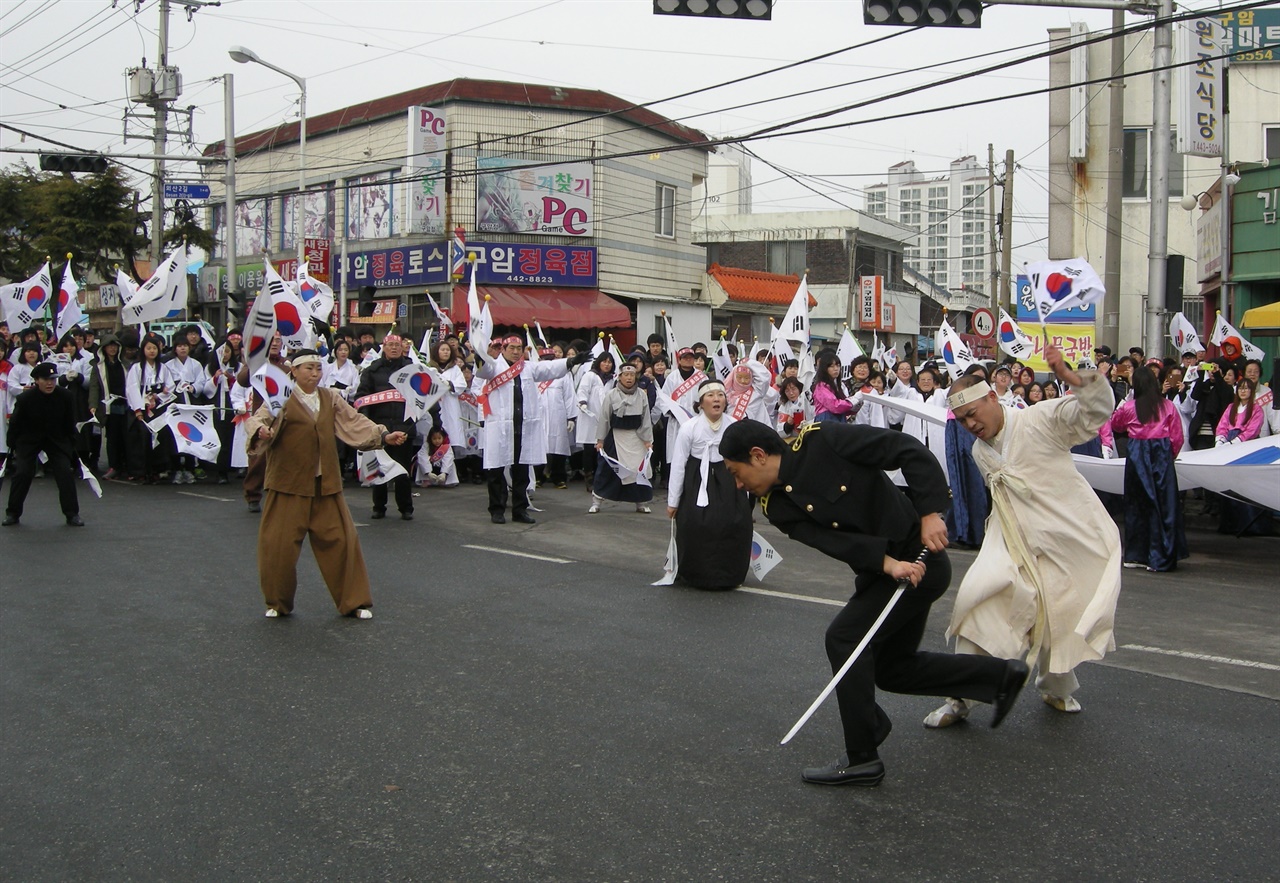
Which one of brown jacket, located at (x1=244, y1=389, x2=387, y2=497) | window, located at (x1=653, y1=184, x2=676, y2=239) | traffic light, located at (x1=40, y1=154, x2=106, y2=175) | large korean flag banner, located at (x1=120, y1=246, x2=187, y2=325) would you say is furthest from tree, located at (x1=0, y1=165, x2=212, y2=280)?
brown jacket, located at (x1=244, y1=389, x2=387, y2=497)

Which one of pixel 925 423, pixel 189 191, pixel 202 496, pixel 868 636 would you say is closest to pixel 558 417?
pixel 202 496

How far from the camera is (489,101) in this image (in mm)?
30234

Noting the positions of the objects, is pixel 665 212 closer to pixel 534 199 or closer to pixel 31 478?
pixel 534 199

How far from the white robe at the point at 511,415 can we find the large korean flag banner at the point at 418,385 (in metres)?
0.55

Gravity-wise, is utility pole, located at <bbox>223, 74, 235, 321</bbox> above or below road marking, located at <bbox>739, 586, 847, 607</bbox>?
above

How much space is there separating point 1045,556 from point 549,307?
25790 mm

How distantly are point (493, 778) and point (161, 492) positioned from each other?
1128 cm

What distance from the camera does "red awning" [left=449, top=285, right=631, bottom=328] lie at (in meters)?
29.4

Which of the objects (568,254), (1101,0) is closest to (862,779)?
(1101,0)

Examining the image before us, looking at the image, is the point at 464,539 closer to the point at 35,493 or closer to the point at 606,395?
the point at 606,395

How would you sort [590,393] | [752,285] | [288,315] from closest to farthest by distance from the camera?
1. [288,315]
2. [590,393]
3. [752,285]

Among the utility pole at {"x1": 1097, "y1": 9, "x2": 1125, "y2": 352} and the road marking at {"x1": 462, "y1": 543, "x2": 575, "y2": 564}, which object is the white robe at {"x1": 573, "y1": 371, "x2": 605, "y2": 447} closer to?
the road marking at {"x1": 462, "y1": 543, "x2": 575, "y2": 564}

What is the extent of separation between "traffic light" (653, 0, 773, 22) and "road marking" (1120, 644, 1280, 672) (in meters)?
7.58

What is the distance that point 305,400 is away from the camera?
26.0 feet
